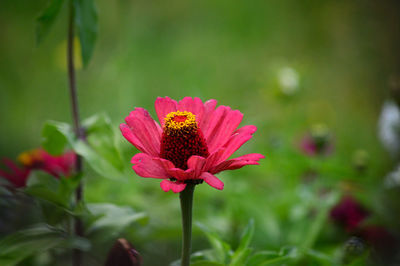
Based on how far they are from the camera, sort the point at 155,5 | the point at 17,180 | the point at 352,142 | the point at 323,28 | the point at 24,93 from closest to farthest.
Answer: the point at 17,180, the point at 352,142, the point at 24,93, the point at 323,28, the point at 155,5

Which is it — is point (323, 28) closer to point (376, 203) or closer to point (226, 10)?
point (226, 10)

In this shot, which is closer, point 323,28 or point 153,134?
point 153,134

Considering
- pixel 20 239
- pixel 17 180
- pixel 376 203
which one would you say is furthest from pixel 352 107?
pixel 20 239

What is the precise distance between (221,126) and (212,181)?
0.27 feet

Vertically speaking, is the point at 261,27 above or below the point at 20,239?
above

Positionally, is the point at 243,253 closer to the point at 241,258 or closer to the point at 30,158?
the point at 241,258

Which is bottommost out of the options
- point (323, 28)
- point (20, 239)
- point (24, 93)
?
point (20, 239)

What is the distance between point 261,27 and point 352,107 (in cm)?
58

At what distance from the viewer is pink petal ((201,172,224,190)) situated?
345 mm

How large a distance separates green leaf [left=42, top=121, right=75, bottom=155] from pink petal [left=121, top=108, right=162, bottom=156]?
0.14 metres

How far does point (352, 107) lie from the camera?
1.55 m

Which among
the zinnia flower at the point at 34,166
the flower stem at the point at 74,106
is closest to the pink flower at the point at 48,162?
the zinnia flower at the point at 34,166

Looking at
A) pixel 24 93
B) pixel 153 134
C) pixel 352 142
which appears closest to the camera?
pixel 153 134

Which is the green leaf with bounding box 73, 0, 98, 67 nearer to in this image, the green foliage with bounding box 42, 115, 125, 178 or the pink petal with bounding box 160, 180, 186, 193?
the green foliage with bounding box 42, 115, 125, 178
